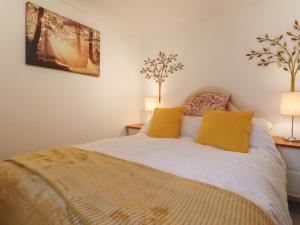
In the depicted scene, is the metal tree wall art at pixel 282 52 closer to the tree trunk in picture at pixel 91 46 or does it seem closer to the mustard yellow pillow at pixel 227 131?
the mustard yellow pillow at pixel 227 131

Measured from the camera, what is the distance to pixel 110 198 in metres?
0.82

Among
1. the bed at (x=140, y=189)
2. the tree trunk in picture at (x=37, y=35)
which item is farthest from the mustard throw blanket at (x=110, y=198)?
the tree trunk in picture at (x=37, y=35)

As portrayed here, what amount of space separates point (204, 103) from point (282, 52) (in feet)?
3.45

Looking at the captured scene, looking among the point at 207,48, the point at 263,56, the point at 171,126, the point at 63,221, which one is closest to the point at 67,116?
the point at 171,126

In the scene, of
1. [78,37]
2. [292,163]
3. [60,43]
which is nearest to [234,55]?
[292,163]

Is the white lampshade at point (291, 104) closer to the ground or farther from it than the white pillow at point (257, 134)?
farther from it

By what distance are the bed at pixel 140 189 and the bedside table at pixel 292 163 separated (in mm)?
521

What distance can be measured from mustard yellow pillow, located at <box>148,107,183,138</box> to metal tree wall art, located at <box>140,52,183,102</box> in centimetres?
90

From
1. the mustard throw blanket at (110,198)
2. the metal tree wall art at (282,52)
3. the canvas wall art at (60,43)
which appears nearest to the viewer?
the mustard throw blanket at (110,198)

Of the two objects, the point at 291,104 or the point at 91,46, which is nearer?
the point at 291,104

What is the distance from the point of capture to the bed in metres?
0.74

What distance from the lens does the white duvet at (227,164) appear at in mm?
1010

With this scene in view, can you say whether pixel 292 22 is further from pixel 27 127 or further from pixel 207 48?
pixel 27 127

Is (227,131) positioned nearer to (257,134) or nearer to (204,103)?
(257,134)
